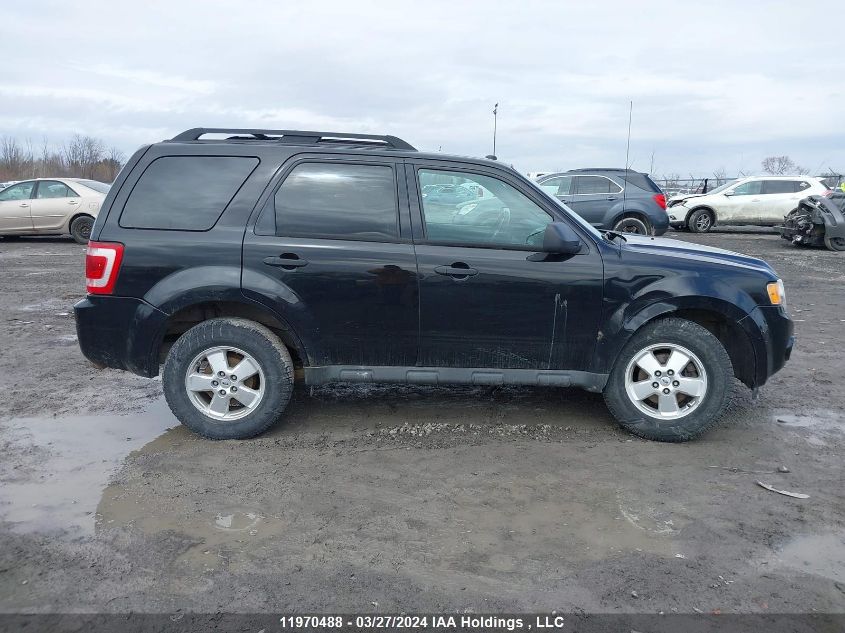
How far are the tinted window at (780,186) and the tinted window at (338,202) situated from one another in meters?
18.1

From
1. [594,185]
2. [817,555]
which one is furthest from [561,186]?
[817,555]

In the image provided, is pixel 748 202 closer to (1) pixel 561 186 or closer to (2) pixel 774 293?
(1) pixel 561 186

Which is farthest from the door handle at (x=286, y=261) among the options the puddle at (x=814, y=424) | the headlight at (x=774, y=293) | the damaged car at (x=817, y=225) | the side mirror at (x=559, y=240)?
the damaged car at (x=817, y=225)

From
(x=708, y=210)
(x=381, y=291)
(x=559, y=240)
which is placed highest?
(x=708, y=210)

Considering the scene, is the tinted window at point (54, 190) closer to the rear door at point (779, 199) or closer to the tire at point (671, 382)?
the tire at point (671, 382)

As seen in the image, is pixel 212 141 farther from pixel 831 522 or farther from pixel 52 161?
pixel 52 161

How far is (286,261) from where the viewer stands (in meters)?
4.43

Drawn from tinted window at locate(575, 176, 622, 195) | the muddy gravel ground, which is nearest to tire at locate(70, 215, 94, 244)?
tinted window at locate(575, 176, 622, 195)

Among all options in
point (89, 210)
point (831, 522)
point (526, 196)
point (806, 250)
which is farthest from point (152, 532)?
point (806, 250)

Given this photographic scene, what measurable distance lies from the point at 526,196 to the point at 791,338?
2.03m

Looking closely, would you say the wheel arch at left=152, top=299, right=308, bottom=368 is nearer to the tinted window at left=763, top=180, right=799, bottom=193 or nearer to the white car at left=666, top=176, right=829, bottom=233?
the white car at left=666, top=176, right=829, bottom=233

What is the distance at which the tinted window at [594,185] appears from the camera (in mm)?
15078

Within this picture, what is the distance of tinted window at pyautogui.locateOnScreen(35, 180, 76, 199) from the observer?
15992 mm

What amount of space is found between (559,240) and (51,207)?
1516cm
